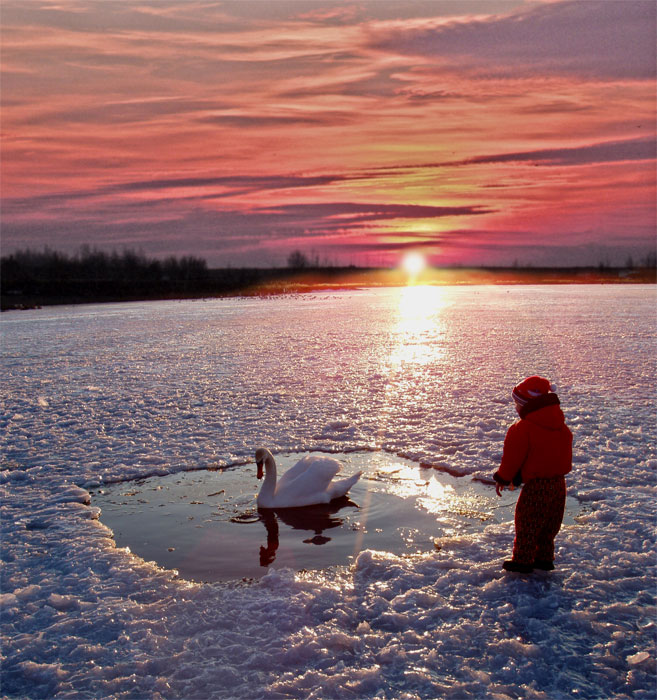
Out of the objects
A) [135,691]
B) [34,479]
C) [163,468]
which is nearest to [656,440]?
[163,468]

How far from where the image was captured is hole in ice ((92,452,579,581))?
5352mm

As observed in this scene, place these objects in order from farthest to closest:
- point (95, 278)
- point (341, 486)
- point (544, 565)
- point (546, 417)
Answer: point (95, 278), point (341, 486), point (544, 565), point (546, 417)

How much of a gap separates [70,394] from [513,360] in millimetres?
9502

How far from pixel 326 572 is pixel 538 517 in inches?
65.3

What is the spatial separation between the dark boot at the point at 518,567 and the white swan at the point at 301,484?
6.54 ft

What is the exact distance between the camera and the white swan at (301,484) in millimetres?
6289

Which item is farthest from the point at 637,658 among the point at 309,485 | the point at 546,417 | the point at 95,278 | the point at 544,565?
the point at 95,278

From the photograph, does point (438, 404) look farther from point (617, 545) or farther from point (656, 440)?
point (617, 545)

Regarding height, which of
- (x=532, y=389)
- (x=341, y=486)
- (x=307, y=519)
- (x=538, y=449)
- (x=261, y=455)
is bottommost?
(x=307, y=519)

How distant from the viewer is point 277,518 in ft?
20.4

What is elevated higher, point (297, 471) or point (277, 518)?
point (297, 471)

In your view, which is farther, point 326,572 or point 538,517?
point 326,572

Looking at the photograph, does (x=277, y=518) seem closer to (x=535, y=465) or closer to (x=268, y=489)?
(x=268, y=489)

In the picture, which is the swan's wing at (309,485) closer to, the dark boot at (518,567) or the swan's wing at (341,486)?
the swan's wing at (341,486)
